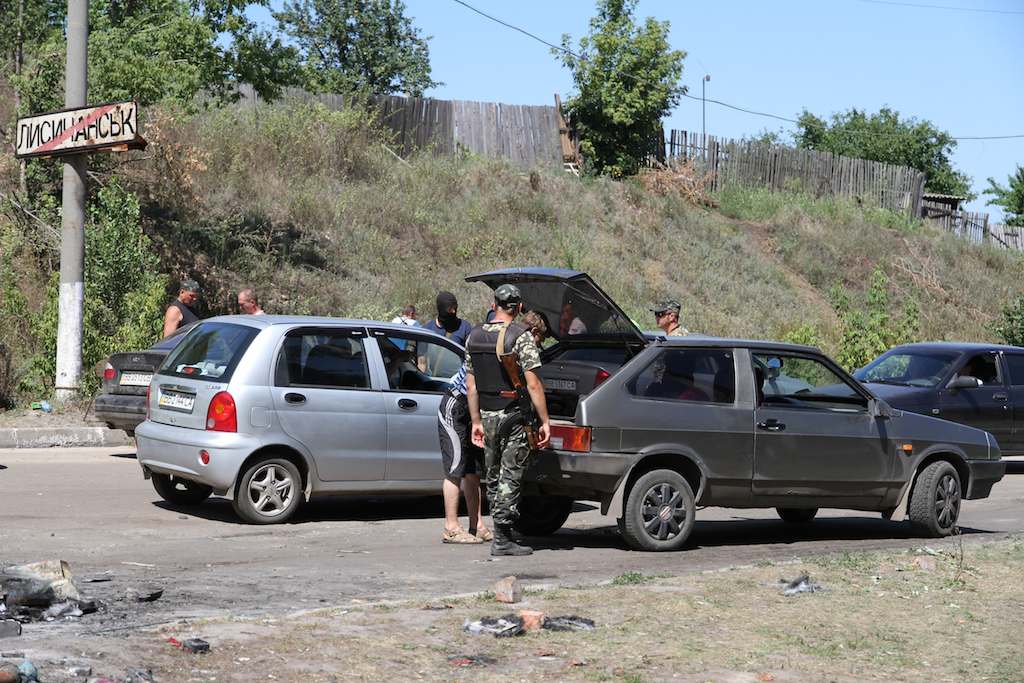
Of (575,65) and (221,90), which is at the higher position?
(575,65)

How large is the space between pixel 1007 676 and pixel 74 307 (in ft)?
42.8

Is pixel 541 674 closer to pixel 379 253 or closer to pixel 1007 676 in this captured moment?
pixel 1007 676

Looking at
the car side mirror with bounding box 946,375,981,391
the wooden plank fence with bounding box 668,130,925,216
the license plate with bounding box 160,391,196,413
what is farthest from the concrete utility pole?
the wooden plank fence with bounding box 668,130,925,216

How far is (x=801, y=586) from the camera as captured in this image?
696 cm

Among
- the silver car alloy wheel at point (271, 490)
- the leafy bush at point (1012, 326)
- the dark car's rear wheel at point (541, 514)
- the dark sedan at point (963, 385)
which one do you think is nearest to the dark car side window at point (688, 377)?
the dark car's rear wheel at point (541, 514)

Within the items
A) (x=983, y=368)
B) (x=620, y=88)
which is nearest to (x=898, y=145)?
(x=620, y=88)

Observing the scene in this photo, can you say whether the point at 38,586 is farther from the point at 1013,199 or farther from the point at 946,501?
the point at 1013,199

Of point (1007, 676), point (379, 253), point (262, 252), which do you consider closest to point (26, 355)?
point (262, 252)

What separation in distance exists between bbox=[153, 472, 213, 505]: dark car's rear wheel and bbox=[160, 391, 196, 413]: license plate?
66 cm

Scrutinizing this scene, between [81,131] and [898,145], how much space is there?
51.5m

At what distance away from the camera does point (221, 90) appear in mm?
21672

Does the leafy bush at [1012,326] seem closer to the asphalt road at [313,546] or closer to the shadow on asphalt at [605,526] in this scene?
the asphalt road at [313,546]

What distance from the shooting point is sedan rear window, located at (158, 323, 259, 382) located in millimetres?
8891

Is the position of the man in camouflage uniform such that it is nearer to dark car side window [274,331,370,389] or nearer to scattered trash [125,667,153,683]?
dark car side window [274,331,370,389]
